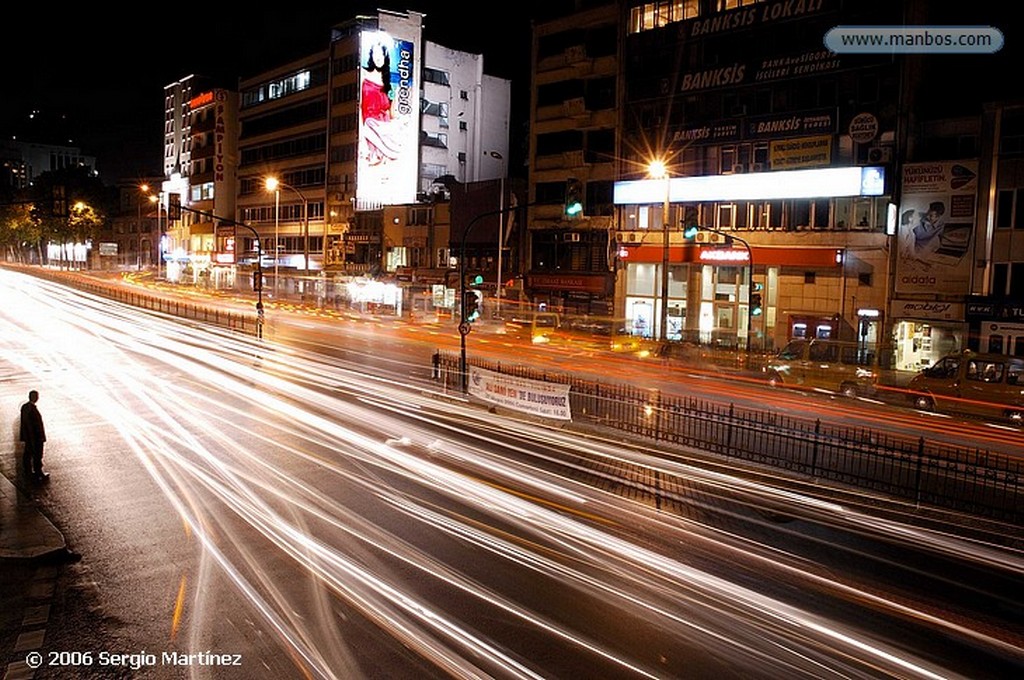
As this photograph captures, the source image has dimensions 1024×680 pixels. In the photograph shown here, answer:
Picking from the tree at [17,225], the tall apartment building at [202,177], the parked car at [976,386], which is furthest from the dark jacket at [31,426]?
the tree at [17,225]

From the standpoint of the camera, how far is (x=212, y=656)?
8.00m

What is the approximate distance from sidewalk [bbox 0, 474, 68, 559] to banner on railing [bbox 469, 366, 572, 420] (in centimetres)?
1129

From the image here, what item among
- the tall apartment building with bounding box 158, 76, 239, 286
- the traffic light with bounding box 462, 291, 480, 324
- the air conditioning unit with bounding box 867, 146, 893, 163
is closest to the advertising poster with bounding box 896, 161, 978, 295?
the air conditioning unit with bounding box 867, 146, 893, 163

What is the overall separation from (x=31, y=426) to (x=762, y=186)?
35.1 metres

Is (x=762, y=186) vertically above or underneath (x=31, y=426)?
above

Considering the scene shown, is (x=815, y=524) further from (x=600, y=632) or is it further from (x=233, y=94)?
(x=233, y=94)

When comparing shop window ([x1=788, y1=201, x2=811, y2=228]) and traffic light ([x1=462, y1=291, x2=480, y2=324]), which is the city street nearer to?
traffic light ([x1=462, y1=291, x2=480, y2=324])

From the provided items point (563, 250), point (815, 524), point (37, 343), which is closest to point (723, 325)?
point (563, 250)

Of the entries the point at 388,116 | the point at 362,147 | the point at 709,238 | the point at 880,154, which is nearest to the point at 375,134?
the point at 362,147

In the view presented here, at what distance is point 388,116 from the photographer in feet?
224

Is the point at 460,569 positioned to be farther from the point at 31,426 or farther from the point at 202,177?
the point at 202,177

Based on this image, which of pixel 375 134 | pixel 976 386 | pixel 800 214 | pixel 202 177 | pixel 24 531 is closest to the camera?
pixel 24 531

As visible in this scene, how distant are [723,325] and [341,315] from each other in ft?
87.7

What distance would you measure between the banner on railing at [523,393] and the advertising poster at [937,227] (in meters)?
22.4
